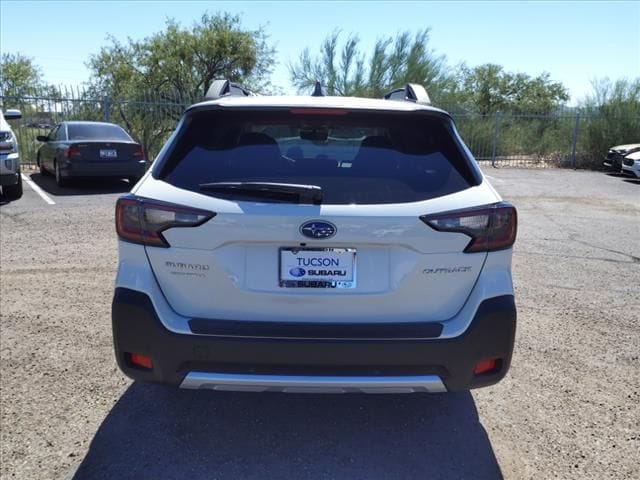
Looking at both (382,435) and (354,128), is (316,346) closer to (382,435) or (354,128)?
(382,435)

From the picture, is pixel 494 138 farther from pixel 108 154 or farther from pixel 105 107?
pixel 108 154

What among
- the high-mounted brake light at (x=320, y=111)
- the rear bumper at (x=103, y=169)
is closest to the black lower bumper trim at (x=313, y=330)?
the high-mounted brake light at (x=320, y=111)

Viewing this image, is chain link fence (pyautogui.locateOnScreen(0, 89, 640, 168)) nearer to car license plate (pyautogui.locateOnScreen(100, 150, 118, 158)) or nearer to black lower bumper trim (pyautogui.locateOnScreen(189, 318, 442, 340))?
car license plate (pyautogui.locateOnScreen(100, 150, 118, 158))

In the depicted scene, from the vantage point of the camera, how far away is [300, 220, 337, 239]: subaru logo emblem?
2.40 metres

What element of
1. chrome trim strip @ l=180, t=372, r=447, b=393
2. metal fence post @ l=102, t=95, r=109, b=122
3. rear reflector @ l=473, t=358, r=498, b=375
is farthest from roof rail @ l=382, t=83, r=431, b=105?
metal fence post @ l=102, t=95, r=109, b=122

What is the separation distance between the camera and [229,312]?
2500mm

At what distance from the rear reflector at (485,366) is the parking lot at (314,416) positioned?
0.55 m

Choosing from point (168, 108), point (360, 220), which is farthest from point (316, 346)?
point (168, 108)

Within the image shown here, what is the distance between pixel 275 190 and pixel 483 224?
0.96 meters

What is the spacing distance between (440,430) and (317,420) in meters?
0.70

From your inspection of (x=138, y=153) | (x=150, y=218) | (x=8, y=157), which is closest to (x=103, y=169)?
(x=138, y=153)

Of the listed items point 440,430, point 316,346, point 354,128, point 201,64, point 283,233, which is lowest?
point 440,430

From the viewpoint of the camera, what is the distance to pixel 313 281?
246 cm

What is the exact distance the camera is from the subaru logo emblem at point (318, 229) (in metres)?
2.40
